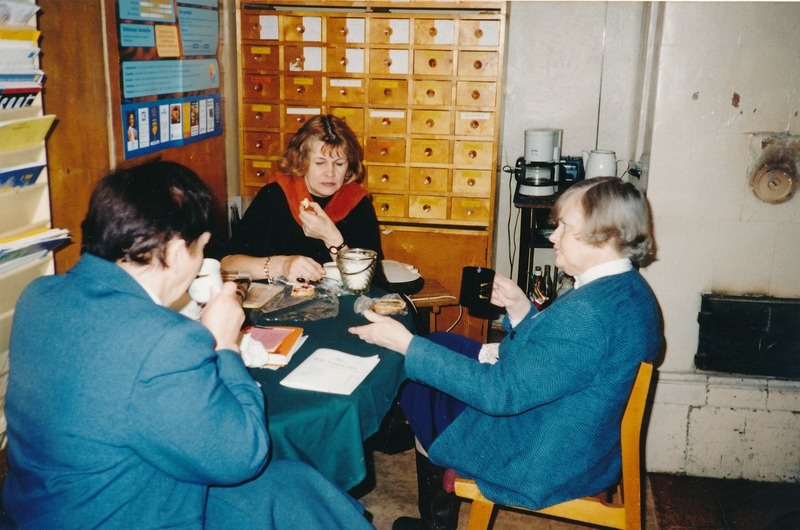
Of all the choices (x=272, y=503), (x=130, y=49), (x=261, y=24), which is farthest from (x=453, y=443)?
(x=261, y=24)

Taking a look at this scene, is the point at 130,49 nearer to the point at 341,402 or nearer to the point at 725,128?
the point at 341,402

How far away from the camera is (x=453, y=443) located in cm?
176

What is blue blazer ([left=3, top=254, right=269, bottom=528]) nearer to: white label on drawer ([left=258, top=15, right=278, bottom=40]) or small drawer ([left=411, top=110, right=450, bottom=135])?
small drawer ([left=411, top=110, right=450, bottom=135])

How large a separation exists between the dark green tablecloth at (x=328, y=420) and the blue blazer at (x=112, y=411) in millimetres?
208

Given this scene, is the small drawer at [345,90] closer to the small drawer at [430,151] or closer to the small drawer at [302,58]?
the small drawer at [302,58]

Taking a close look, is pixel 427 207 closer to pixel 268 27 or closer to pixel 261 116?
pixel 261 116

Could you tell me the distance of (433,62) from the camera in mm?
3520

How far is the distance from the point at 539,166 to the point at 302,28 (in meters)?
1.59

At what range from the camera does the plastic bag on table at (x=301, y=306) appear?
1.88m

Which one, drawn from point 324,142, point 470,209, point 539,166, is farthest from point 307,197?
point 539,166

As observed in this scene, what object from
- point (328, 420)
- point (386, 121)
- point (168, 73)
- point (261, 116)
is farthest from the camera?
point (261, 116)

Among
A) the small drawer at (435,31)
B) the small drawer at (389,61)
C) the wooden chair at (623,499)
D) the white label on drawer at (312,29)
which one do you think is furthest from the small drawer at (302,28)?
the wooden chair at (623,499)

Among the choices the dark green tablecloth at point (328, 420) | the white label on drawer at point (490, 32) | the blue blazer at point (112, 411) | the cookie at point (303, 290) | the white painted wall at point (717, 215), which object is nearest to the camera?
the blue blazer at point (112, 411)

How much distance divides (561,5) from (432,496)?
3.25 metres
